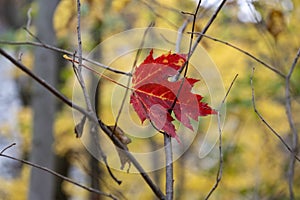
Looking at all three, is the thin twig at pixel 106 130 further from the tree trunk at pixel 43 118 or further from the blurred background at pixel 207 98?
the tree trunk at pixel 43 118

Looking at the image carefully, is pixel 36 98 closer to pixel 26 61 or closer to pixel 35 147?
pixel 35 147

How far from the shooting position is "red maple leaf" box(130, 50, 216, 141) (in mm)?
531

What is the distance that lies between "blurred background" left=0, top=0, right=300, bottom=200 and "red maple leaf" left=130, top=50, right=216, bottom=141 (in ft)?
2.26

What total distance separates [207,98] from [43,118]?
999 millimetres

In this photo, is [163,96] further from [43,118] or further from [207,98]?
[43,118]

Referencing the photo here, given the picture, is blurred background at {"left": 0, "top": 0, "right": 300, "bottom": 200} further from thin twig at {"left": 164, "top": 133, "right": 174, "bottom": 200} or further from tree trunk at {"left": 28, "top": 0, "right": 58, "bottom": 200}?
thin twig at {"left": 164, "top": 133, "right": 174, "bottom": 200}

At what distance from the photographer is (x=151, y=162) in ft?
10.9

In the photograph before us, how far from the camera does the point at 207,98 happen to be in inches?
81.5

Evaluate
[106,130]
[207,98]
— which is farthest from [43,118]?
[106,130]

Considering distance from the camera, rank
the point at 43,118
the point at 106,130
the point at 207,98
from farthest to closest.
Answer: the point at 43,118 < the point at 207,98 < the point at 106,130

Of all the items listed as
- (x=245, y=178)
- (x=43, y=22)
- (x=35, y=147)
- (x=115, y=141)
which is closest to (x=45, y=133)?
(x=35, y=147)

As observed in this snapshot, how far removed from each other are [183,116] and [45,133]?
2105mm

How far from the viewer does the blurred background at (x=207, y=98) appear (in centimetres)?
217

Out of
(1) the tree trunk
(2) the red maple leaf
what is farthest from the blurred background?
(2) the red maple leaf
